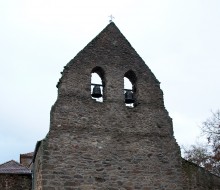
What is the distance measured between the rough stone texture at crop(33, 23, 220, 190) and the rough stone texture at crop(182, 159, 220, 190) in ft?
0.74

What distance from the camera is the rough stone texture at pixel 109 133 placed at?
1102 cm

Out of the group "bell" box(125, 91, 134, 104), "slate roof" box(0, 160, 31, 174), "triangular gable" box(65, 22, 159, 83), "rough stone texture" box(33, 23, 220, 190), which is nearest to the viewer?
"rough stone texture" box(33, 23, 220, 190)

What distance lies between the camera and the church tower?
1103cm

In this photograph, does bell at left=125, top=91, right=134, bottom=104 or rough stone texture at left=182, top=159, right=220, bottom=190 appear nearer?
rough stone texture at left=182, top=159, right=220, bottom=190

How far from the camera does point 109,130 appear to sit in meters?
12.0

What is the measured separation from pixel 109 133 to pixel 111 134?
8 centimetres

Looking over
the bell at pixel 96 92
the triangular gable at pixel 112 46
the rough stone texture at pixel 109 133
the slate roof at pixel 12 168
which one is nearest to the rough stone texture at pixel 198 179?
the rough stone texture at pixel 109 133

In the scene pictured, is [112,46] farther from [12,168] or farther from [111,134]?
[12,168]

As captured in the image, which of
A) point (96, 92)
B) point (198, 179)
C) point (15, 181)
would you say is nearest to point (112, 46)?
point (96, 92)

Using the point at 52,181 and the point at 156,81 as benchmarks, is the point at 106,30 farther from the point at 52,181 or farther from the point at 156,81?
the point at 52,181

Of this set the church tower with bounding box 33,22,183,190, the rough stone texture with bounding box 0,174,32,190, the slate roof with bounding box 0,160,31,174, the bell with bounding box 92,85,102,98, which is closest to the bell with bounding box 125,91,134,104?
the church tower with bounding box 33,22,183,190

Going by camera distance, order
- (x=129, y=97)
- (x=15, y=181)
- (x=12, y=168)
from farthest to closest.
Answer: (x=12, y=168), (x=15, y=181), (x=129, y=97)

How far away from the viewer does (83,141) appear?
1149cm

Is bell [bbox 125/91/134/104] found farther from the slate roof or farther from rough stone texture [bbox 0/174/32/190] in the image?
the slate roof
